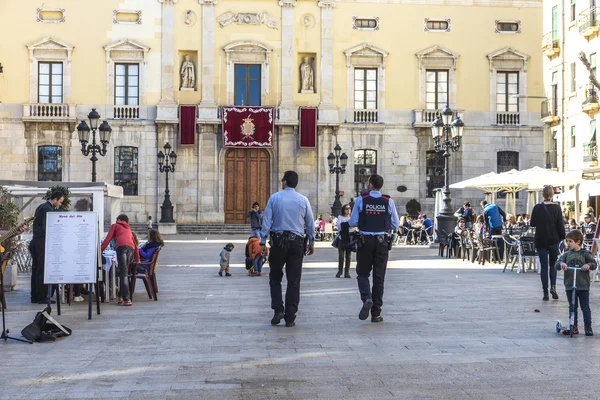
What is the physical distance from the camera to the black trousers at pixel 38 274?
14188mm

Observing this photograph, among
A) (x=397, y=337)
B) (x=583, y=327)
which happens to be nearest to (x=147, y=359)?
(x=397, y=337)

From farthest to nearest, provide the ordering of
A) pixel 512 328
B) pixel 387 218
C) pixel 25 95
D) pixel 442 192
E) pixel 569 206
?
pixel 25 95, pixel 569 206, pixel 442 192, pixel 387 218, pixel 512 328

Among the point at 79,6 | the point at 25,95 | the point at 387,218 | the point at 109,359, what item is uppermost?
the point at 79,6

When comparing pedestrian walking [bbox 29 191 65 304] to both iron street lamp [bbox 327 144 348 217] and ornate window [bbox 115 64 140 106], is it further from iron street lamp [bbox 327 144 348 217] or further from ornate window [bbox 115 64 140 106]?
ornate window [bbox 115 64 140 106]

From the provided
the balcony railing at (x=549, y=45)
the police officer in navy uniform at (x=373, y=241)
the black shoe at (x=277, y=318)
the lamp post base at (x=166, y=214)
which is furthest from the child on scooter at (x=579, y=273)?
the balcony railing at (x=549, y=45)

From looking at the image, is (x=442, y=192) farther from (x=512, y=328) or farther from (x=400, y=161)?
(x=512, y=328)

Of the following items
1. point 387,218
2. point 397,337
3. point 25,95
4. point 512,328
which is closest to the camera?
point 397,337

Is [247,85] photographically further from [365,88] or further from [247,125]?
[365,88]

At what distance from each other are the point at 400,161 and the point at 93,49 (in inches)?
592

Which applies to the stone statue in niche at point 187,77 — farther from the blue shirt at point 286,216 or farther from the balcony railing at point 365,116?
the blue shirt at point 286,216

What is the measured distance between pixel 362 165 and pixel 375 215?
33164mm

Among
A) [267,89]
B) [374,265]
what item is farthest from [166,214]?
[374,265]

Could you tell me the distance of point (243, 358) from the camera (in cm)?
893

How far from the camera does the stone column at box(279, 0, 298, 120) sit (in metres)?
44.2
